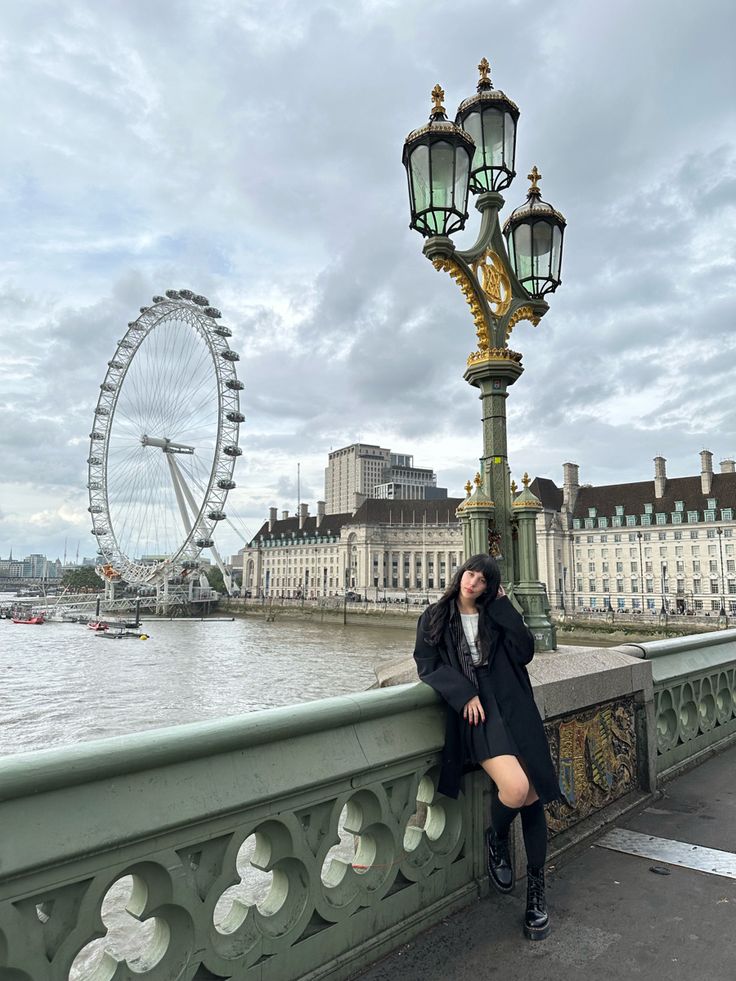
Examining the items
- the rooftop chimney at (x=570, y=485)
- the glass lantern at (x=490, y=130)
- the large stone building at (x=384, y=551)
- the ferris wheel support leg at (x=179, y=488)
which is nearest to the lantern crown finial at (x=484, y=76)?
the glass lantern at (x=490, y=130)

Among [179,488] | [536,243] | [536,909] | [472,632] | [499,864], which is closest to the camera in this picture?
[536,909]

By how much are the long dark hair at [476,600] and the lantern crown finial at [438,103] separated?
3.98 meters

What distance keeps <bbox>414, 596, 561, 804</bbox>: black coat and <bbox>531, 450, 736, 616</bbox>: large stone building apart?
260 ft

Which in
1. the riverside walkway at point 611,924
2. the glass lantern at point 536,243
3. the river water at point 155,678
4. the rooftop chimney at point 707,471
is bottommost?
the river water at point 155,678

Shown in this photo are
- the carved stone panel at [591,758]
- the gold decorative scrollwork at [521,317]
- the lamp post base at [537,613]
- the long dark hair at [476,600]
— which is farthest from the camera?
the gold decorative scrollwork at [521,317]

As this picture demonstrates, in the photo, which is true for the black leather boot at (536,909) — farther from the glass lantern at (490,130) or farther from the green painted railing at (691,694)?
the glass lantern at (490,130)

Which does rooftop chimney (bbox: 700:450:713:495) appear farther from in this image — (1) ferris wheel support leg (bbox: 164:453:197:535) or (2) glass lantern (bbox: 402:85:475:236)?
(2) glass lantern (bbox: 402:85:475:236)

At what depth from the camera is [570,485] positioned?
98.1 metres

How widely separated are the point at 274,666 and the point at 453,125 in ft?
110

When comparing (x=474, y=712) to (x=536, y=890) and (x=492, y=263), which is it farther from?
(x=492, y=263)

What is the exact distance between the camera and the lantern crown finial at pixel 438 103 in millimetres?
5340

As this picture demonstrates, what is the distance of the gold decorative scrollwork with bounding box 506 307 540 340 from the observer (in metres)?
5.91

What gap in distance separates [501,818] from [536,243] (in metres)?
4.99

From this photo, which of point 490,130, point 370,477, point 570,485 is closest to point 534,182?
point 490,130
